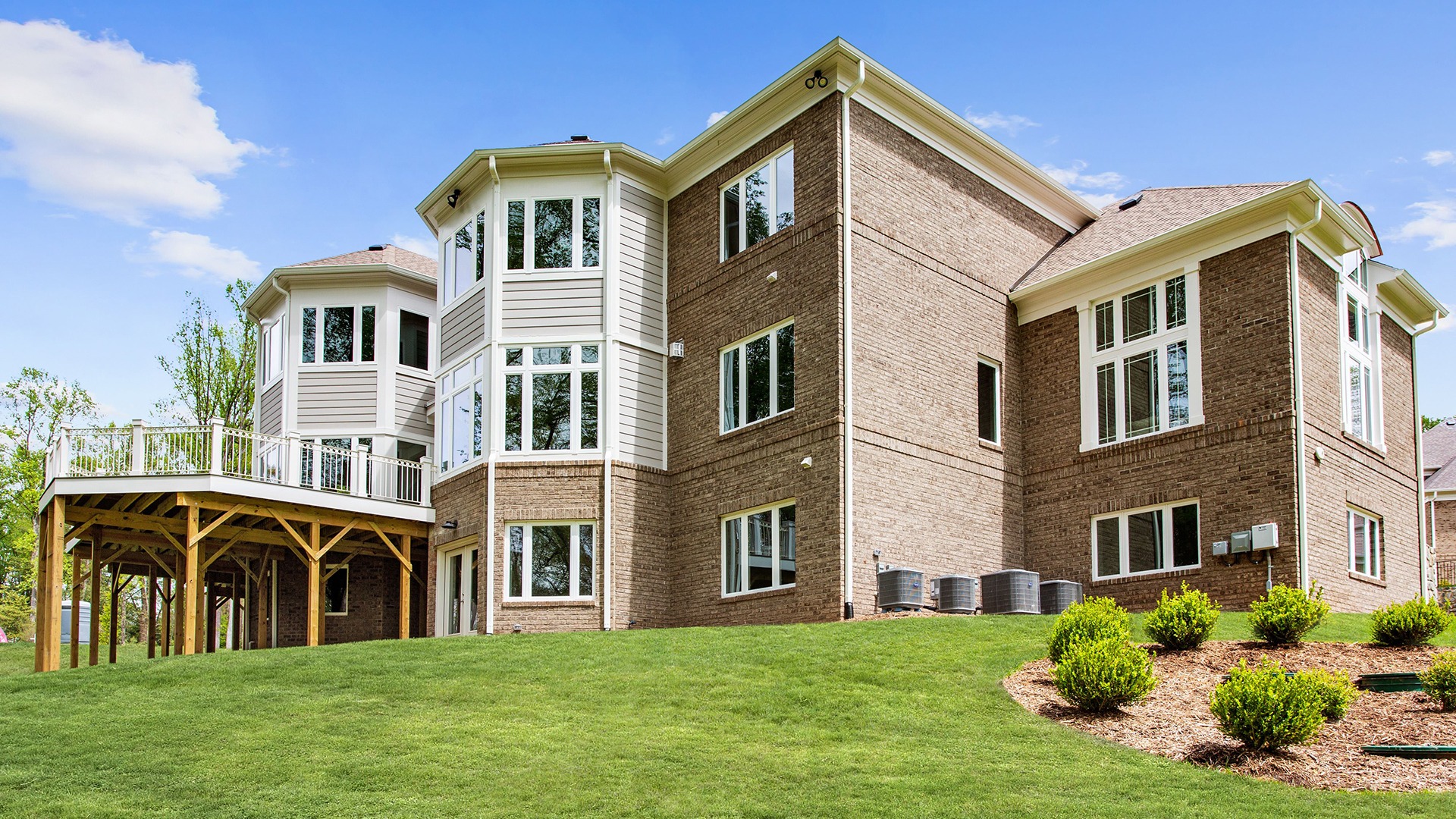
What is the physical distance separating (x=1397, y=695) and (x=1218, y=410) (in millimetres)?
6920

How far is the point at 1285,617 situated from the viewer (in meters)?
12.1

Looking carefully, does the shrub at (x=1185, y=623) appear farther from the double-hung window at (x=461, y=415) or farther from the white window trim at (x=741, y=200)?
the double-hung window at (x=461, y=415)

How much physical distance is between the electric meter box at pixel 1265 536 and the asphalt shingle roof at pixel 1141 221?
4645 mm

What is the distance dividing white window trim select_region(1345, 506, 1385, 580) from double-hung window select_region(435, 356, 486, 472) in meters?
13.0

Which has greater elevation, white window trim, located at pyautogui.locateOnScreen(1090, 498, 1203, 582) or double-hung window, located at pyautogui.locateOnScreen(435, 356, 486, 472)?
double-hung window, located at pyautogui.locateOnScreen(435, 356, 486, 472)

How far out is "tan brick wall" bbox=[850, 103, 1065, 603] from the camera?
1712 cm

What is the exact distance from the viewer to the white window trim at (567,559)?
1852 centimetres

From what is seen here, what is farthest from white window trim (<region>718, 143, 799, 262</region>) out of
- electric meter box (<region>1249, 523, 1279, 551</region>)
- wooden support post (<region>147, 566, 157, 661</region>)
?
wooden support post (<region>147, 566, 157, 661</region>)

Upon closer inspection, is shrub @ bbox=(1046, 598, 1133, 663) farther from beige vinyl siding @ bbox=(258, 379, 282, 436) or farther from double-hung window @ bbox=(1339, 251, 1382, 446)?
beige vinyl siding @ bbox=(258, 379, 282, 436)

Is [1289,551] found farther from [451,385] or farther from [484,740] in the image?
[451,385]

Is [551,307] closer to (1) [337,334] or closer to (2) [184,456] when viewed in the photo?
(2) [184,456]

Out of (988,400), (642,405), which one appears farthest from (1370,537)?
(642,405)

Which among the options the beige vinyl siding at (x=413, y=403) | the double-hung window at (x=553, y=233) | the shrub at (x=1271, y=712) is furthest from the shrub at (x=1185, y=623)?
the beige vinyl siding at (x=413, y=403)

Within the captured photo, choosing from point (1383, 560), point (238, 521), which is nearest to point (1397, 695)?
point (1383, 560)
